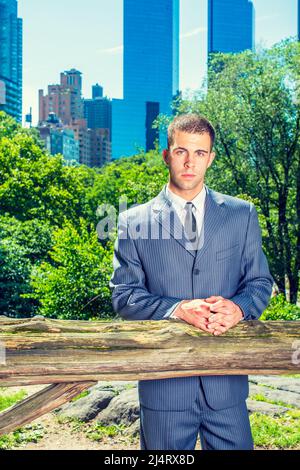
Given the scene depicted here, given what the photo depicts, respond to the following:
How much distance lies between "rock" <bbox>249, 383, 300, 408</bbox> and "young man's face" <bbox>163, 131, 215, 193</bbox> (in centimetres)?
476

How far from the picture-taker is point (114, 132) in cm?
14100

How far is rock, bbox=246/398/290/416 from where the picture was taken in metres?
7.15

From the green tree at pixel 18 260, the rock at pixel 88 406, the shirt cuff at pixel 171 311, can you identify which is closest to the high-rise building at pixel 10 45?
the green tree at pixel 18 260

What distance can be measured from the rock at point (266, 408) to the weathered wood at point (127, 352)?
13.1ft

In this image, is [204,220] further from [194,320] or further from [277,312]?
[277,312]

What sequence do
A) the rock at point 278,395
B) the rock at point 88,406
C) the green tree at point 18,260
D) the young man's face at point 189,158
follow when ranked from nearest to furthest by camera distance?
1. the young man's face at point 189,158
2. the rock at point 88,406
3. the rock at point 278,395
4. the green tree at point 18,260

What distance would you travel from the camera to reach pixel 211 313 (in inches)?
126

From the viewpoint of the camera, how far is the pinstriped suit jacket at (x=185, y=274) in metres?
3.27

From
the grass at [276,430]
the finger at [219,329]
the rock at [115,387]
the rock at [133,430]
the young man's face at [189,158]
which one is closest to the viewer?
the finger at [219,329]

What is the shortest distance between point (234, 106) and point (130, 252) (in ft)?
75.9

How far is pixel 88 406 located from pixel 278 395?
2151 mm

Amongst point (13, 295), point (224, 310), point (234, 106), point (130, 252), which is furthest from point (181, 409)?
point (234, 106)

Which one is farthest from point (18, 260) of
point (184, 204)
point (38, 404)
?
point (184, 204)

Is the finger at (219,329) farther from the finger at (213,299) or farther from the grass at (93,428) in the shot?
the grass at (93,428)
